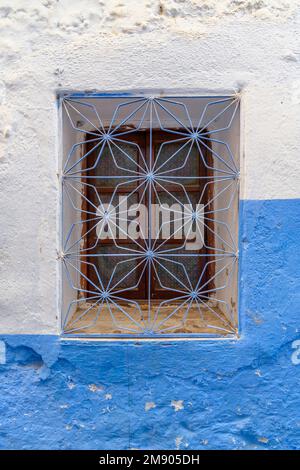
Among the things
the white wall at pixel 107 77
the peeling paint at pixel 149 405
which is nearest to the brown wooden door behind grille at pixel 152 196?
the white wall at pixel 107 77

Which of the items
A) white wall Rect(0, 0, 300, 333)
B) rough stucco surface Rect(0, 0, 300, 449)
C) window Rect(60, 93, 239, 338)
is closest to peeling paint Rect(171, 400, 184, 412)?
rough stucco surface Rect(0, 0, 300, 449)

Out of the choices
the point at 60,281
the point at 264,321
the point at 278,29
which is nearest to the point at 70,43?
the point at 278,29

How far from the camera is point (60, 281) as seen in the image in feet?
6.73

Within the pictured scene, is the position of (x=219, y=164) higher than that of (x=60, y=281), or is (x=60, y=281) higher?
(x=219, y=164)

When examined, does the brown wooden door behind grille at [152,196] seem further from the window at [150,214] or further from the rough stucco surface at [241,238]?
the rough stucco surface at [241,238]

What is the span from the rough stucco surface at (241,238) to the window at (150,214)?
98 mm

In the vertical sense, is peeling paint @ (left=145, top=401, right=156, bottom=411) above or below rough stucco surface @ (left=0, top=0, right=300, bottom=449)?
below

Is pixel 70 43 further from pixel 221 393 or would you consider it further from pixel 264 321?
pixel 221 393

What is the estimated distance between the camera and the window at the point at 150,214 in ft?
6.86

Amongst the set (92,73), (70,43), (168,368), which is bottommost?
(168,368)

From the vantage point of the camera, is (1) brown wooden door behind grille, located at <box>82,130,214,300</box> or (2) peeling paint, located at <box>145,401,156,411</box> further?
(1) brown wooden door behind grille, located at <box>82,130,214,300</box>

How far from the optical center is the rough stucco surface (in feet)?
6.56

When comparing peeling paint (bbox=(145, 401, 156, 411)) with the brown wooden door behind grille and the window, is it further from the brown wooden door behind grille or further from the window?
the brown wooden door behind grille

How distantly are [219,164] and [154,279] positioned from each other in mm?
791
